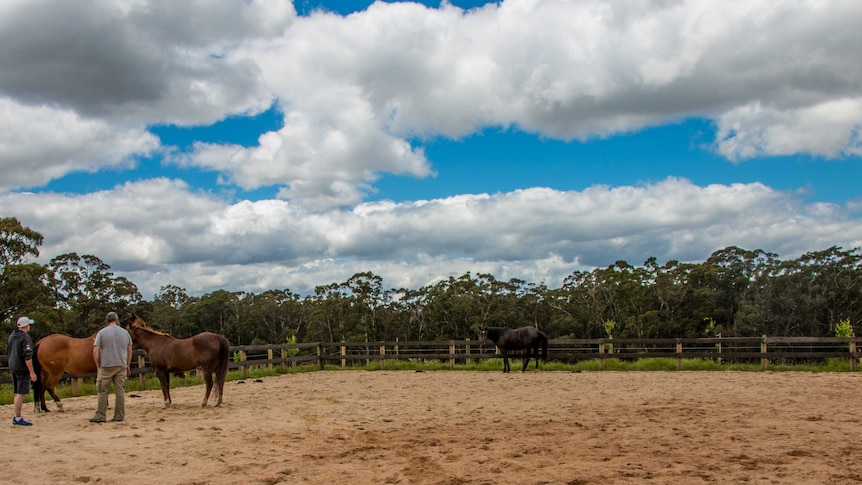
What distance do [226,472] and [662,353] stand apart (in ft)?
47.7

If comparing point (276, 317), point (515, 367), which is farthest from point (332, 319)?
point (515, 367)

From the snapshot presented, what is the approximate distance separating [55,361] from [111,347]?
70.7 inches

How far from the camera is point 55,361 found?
34.2 feet

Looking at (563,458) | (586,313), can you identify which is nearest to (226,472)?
(563,458)

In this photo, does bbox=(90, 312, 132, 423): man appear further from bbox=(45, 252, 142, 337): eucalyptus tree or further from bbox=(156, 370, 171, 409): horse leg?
bbox=(45, 252, 142, 337): eucalyptus tree

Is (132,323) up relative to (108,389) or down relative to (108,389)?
up

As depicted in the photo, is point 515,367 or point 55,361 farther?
point 515,367

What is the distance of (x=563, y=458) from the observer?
6430 mm

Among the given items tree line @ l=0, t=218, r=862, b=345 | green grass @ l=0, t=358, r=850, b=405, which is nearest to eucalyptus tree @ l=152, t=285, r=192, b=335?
tree line @ l=0, t=218, r=862, b=345

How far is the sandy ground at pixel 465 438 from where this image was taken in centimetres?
591

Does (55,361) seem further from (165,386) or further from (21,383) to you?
(165,386)

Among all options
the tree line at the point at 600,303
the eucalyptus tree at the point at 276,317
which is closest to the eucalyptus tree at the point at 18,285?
the tree line at the point at 600,303

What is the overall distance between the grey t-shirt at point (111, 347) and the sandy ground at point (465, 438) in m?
0.91

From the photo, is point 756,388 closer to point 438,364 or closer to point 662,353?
point 662,353
